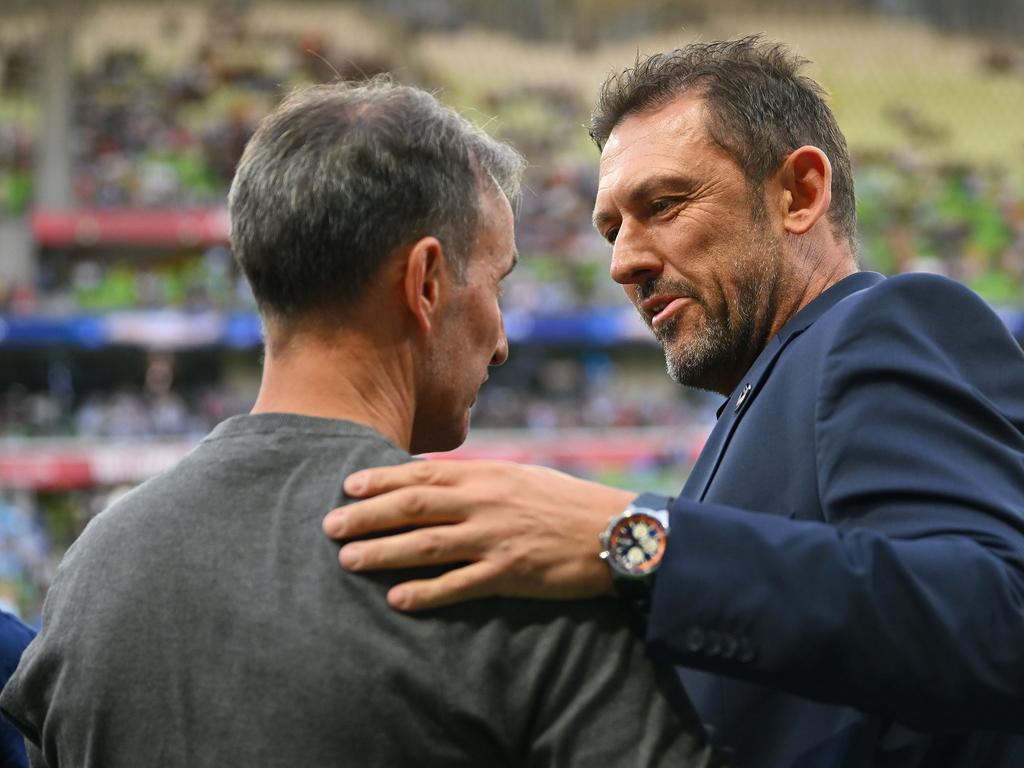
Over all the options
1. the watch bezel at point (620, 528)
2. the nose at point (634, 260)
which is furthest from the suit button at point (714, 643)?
the nose at point (634, 260)

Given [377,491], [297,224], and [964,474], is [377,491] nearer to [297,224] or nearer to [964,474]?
[297,224]

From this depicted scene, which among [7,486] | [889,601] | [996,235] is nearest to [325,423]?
[889,601]

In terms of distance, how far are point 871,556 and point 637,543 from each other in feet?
0.87

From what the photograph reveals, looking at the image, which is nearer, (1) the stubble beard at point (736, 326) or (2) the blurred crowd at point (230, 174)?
(1) the stubble beard at point (736, 326)

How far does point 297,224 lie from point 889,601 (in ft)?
2.71

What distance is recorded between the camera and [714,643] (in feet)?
4.92

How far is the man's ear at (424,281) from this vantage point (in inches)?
62.5

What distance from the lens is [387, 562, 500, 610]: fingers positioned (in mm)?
1403

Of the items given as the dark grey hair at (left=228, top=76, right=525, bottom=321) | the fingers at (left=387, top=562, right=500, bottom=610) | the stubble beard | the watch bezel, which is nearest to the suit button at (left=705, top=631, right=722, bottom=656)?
the watch bezel

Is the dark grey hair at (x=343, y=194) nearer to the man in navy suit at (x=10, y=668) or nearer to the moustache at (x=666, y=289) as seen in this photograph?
the moustache at (x=666, y=289)

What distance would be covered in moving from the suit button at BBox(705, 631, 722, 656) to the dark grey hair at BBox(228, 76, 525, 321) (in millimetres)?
561

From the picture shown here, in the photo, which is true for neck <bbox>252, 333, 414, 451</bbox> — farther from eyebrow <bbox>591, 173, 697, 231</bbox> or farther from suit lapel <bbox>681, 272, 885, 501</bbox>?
eyebrow <bbox>591, 173, 697, 231</bbox>

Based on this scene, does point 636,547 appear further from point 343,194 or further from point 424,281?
point 343,194

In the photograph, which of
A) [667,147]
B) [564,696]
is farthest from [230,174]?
[564,696]
